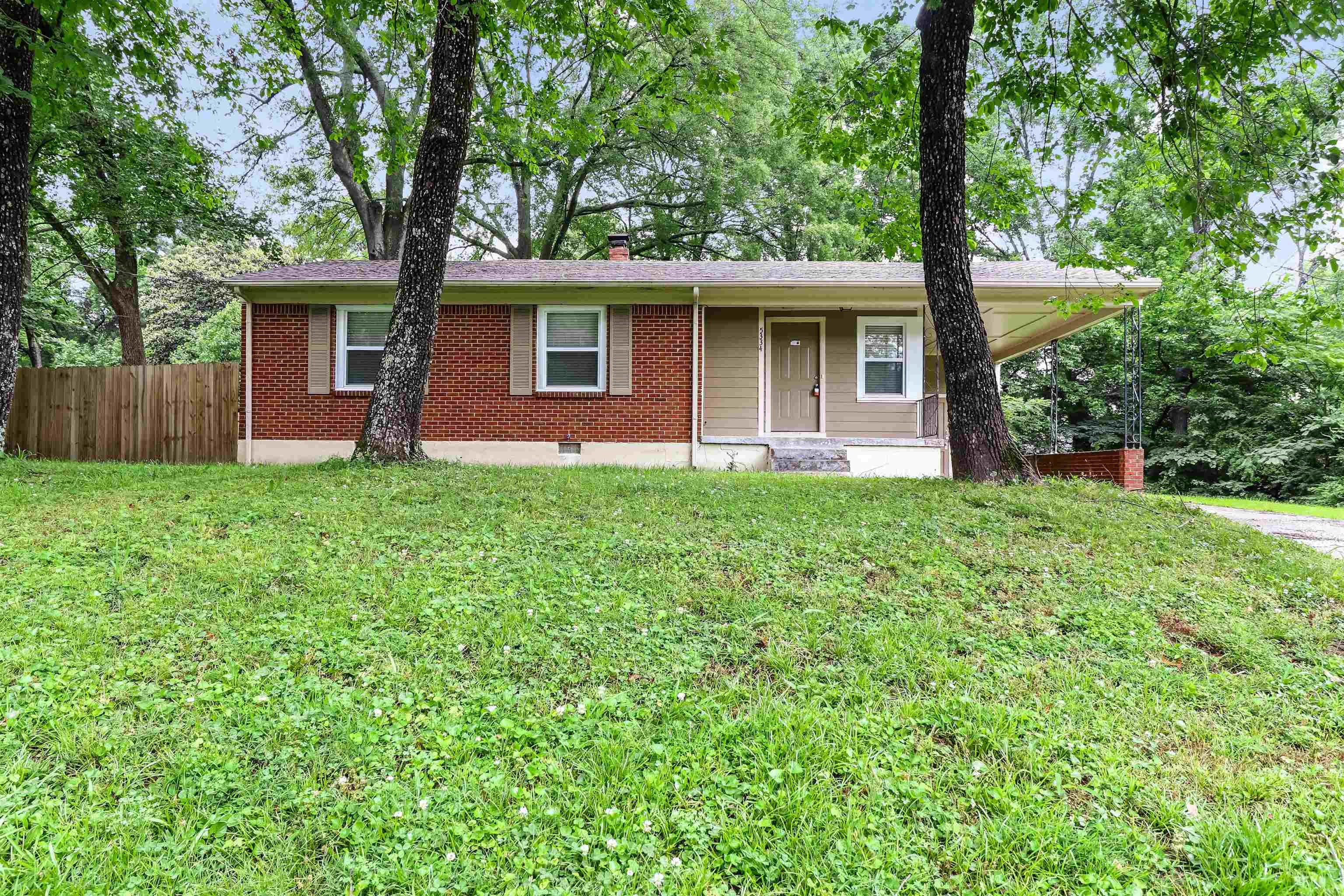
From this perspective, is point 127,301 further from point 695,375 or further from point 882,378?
point 882,378

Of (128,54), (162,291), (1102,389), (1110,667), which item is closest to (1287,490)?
(1102,389)

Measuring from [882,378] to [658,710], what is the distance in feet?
32.0

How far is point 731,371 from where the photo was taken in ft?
37.4

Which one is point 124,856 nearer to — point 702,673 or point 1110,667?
point 702,673

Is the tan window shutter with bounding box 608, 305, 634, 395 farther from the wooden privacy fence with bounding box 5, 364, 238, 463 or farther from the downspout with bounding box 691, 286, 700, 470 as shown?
the wooden privacy fence with bounding box 5, 364, 238, 463

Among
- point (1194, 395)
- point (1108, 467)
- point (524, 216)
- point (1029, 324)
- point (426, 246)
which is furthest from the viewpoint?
point (524, 216)

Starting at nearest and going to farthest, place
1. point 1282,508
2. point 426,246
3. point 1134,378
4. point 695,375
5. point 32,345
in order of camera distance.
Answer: point 426,246 < point 1282,508 < point 695,375 < point 1134,378 < point 32,345

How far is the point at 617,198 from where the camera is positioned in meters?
19.3

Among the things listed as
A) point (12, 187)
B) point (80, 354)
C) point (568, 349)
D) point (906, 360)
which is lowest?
point (906, 360)

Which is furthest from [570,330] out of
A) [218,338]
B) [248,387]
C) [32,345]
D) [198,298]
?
[198,298]

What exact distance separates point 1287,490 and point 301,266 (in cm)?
2080

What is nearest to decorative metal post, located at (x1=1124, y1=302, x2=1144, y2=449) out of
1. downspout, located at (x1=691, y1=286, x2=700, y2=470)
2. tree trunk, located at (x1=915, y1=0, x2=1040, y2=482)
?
tree trunk, located at (x1=915, y1=0, x2=1040, y2=482)

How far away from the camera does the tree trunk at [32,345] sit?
1708 cm

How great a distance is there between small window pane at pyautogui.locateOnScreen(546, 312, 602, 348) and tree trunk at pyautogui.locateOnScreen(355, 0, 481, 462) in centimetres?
368
